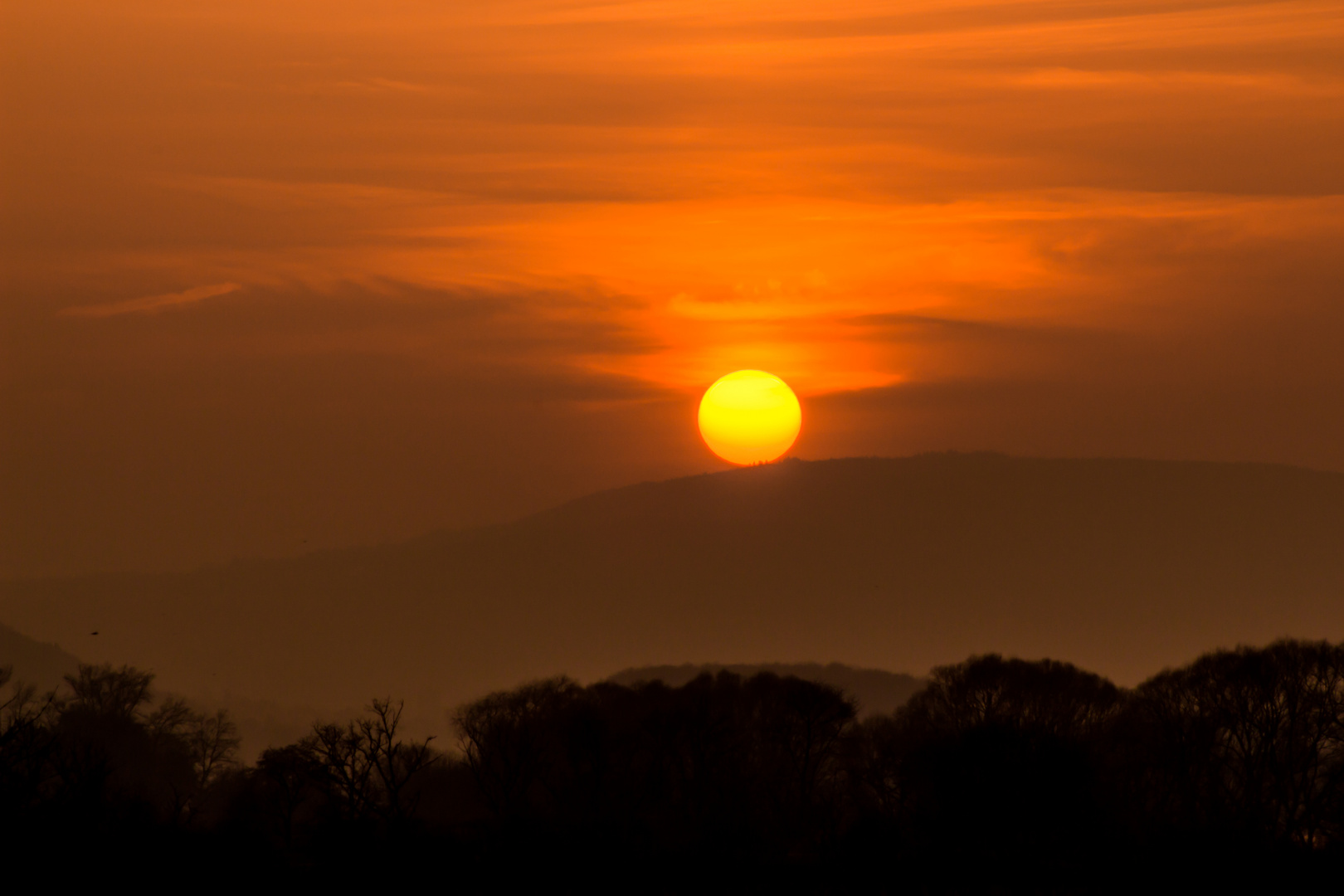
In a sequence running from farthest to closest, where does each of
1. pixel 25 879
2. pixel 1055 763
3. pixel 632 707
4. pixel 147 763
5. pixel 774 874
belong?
pixel 147 763 → pixel 632 707 → pixel 1055 763 → pixel 774 874 → pixel 25 879

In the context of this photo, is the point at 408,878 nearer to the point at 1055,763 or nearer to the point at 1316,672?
the point at 1055,763

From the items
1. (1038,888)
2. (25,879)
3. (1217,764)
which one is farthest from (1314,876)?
(25,879)

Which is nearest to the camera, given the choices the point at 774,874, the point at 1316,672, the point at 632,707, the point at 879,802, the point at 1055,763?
the point at 774,874

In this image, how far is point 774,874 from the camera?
7238 centimetres

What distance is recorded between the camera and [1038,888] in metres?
70.0

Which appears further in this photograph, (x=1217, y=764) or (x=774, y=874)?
(x=1217, y=764)

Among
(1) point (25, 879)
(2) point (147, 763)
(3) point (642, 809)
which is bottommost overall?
(1) point (25, 879)

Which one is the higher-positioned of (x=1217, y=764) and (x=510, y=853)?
A: (x=1217, y=764)

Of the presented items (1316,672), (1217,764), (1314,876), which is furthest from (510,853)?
(1316,672)

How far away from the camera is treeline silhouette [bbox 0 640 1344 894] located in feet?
228

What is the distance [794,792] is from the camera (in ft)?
327

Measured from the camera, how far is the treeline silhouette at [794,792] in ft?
228

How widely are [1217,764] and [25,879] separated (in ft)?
224

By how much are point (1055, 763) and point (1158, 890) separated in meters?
16.0
